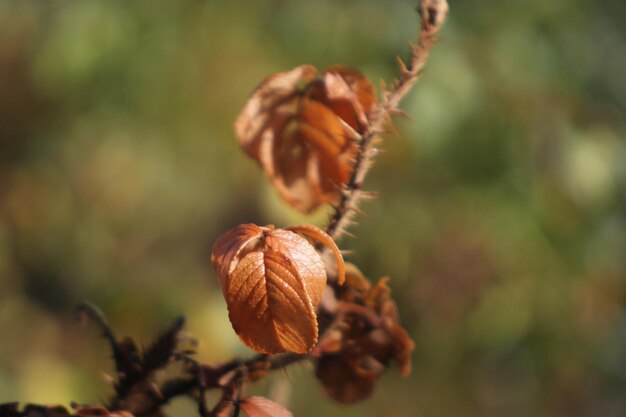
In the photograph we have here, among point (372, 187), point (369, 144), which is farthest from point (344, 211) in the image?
point (372, 187)

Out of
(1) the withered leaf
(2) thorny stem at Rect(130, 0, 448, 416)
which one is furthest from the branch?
(1) the withered leaf

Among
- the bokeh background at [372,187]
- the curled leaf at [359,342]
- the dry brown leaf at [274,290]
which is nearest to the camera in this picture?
the dry brown leaf at [274,290]

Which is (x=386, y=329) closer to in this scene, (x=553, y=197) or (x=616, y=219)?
(x=553, y=197)

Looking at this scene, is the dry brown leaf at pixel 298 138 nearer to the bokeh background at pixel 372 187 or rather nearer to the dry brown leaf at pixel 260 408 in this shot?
the dry brown leaf at pixel 260 408

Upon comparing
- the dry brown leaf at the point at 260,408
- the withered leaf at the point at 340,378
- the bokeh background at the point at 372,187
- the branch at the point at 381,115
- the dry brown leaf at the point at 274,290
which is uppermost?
the branch at the point at 381,115

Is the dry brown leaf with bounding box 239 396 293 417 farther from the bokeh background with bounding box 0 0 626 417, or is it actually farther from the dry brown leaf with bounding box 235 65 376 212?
the bokeh background with bounding box 0 0 626 417

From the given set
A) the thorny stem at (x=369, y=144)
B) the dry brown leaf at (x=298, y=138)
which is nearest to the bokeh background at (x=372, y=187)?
the dry brown leaf at (x=298, y=138)

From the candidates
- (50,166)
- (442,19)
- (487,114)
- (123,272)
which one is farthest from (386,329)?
(50,166)
